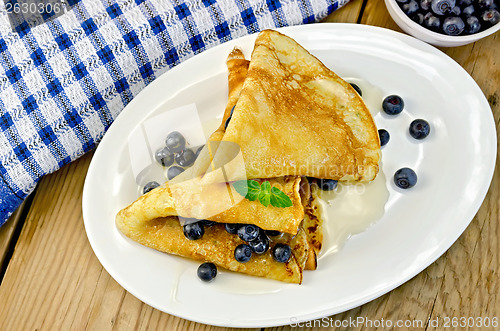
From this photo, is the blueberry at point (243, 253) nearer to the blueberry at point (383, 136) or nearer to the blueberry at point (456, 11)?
the blueberry at point (383, 136)

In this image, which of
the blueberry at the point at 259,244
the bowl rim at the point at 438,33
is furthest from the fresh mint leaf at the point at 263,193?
the bowl rim at the point at 438,33

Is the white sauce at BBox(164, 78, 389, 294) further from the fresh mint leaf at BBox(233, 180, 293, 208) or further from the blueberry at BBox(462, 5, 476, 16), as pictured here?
the blueberry at BBox(462, 5, 476, 16)

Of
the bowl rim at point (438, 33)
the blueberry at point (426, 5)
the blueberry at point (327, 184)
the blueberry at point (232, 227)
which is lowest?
the blueberry at point (327, 184)

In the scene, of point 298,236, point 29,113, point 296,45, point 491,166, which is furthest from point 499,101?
point 29,113

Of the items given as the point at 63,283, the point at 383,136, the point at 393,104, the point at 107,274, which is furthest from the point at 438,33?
the point at 63,283

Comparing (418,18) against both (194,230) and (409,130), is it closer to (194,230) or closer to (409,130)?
(409,130)

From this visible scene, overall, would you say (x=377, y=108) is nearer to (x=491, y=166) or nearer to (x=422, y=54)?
(x=422, y=54)
